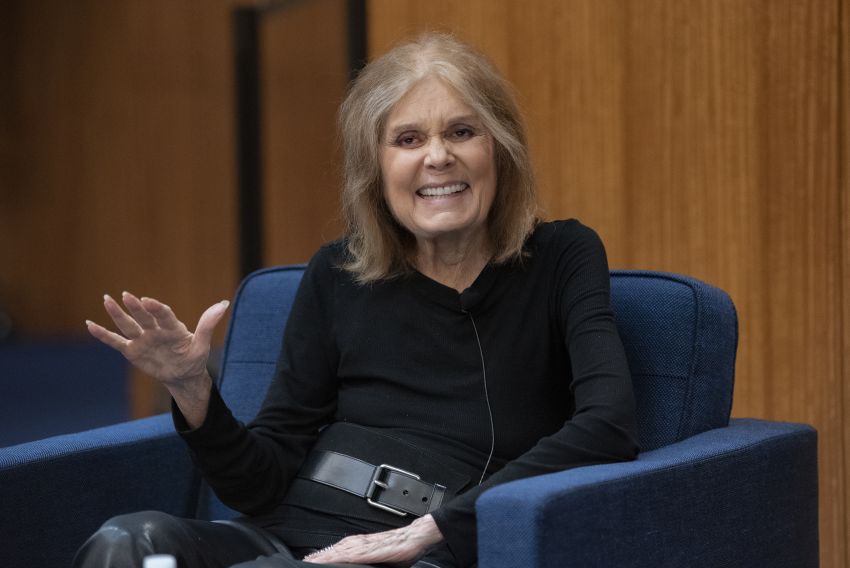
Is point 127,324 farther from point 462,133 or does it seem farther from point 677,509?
point 677,509

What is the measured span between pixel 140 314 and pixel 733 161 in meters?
1.30

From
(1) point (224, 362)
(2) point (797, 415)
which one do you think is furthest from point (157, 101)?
(2) point (797, 415)

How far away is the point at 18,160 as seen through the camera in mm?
9312

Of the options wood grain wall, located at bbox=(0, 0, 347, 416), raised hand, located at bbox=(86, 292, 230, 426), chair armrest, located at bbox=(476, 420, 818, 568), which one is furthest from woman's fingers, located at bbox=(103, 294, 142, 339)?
wood grain wall, located at bbox=(0, 0, 347, 416)

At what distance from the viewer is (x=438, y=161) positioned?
192 centimetres

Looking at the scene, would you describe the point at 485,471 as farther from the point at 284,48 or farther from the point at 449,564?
the point at 284,48

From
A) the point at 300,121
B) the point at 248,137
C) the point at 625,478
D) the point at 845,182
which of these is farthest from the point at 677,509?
the point at 248,137

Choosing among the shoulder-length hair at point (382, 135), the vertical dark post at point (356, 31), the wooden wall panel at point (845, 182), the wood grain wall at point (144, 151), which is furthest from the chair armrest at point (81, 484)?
the wood grain wall at point (144, 151)

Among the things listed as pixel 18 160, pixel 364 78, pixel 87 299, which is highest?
pixel 364 78

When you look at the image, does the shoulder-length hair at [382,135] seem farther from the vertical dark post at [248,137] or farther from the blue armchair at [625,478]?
the vertical dark post at [248,137]

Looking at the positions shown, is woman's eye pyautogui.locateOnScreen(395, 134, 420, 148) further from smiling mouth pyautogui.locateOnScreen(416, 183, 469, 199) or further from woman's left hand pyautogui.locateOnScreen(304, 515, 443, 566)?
woman's left hand pyautogui.locateOnScreen(304, 515, 443, 566)

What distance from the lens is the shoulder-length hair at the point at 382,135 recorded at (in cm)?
196

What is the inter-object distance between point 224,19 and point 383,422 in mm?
5226

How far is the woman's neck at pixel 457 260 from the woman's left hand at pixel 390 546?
470 mm
